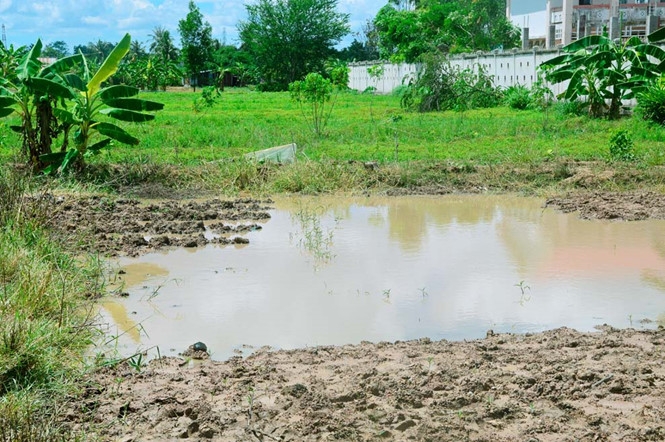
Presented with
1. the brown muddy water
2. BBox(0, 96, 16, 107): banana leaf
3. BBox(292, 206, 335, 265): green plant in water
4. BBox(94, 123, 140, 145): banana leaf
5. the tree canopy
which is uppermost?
the tree canopy

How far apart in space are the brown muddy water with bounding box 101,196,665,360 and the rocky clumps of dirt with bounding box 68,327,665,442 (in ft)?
2.17

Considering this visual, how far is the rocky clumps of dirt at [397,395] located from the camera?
4.12m

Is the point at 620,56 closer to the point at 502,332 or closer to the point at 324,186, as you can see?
the point at 324,186

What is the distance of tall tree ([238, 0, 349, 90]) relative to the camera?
49.5 meters

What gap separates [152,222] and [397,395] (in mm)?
6088

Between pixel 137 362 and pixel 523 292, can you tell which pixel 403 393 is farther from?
pixel 523 292

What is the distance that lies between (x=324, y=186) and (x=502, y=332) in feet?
20.5

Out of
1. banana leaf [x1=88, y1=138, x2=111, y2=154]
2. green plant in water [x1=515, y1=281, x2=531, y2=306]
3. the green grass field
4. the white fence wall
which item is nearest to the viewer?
green plant in water [x1=515, y1=281, x2=531, y2=306]

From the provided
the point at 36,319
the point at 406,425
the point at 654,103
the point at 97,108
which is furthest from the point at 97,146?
the point at 654,103

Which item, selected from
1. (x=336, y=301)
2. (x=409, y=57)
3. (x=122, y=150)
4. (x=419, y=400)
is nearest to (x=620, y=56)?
(x=122, y=150)

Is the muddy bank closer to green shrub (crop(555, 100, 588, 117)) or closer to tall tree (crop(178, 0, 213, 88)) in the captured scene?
green shrub (crop(555, 100, 588, 117))

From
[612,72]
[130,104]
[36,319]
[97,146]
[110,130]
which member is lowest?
[36,319]

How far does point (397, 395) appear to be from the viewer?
4.52m

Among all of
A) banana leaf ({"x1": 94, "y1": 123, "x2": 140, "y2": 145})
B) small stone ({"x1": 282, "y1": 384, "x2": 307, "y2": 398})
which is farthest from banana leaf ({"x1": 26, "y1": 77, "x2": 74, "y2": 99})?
small stone ({"x1": 282, "y1": 384, "x2": 307, "y2": 398})
